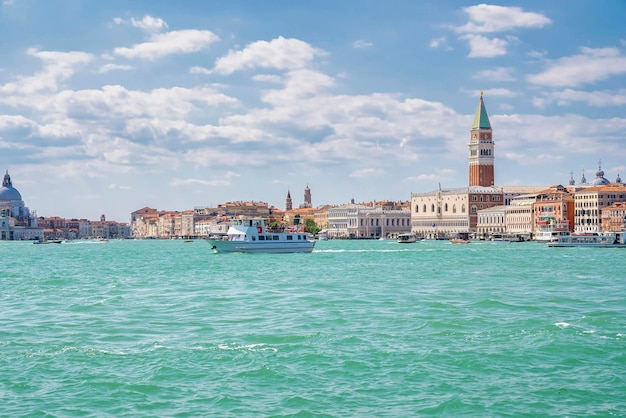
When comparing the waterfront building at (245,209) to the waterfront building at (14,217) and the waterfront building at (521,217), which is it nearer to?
the waterfront building at (14,217)

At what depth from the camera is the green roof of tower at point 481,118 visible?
5079 inches

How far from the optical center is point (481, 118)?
130 meters

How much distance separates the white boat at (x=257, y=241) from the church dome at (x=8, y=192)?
11891cm

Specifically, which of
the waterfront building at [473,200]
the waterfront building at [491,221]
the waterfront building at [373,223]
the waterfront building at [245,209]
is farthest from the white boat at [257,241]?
the waterfront building at [245,209]

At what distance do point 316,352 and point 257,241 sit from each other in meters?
39.4

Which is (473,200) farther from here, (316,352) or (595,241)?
(316,352)

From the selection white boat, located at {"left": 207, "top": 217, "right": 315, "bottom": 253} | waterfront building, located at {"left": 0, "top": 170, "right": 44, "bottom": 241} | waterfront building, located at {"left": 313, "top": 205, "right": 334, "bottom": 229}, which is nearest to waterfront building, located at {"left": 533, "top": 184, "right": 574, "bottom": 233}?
white boat, located at {"left": 207, "top": 217, "right": 315, "bottom": 253}

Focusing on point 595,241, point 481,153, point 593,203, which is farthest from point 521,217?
point 595,241

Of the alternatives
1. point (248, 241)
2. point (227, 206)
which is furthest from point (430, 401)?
point (227, 206)

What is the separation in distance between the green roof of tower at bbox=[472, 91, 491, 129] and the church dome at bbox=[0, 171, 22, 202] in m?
84.9

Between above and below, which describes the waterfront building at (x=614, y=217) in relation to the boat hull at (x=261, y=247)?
above

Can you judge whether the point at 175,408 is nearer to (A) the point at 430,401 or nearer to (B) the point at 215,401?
(B) the point at 215,401

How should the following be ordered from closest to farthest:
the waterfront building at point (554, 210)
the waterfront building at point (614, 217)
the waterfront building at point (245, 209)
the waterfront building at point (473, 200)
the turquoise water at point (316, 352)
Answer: the turquoise water at point (316, 352) < the waterfront building at point (614, 217) < the waterfront building at point (554, 210) < the waterfront building at point (473, 200) < the waterfront building at point (245, 209)

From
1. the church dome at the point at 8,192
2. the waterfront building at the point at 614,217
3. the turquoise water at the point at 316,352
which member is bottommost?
the turquoise water at the point at 316,352
